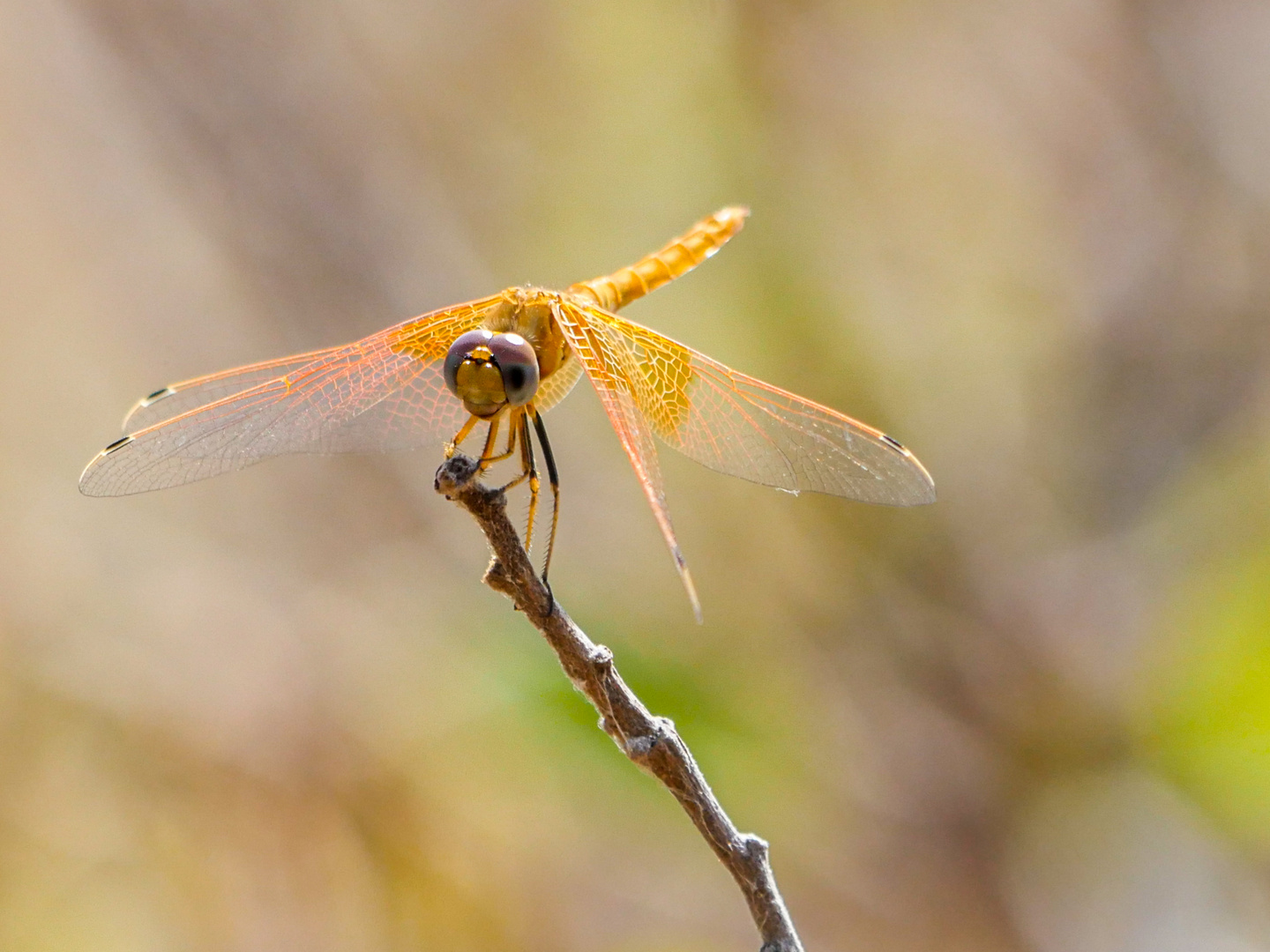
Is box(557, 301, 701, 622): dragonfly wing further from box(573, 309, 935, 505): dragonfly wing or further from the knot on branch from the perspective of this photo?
the knot on branch

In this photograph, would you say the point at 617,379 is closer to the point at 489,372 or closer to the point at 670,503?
the point at 489,372

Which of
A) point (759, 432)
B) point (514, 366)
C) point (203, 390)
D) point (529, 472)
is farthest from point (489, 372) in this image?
point (203, 390)

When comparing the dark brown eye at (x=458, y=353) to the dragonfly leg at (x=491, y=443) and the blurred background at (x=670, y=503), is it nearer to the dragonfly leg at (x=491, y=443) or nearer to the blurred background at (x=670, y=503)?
the dragonfly leg at (x=491, y=443)

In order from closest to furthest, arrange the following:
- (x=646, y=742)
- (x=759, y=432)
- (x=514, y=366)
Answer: (x=646, y=742)
(x=514, y=366)
(x=759, y=432)

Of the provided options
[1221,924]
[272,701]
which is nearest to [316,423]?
[272,701]

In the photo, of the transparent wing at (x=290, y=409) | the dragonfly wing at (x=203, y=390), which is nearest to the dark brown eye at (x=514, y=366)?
the transparent wing at (x=290, y=409)

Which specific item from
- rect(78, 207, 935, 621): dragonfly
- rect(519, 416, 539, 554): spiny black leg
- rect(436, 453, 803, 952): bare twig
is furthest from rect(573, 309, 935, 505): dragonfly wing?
rect(436, 453, 803, 952): bare twig

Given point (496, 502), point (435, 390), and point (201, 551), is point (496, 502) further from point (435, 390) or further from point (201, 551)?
point (201, 551)
